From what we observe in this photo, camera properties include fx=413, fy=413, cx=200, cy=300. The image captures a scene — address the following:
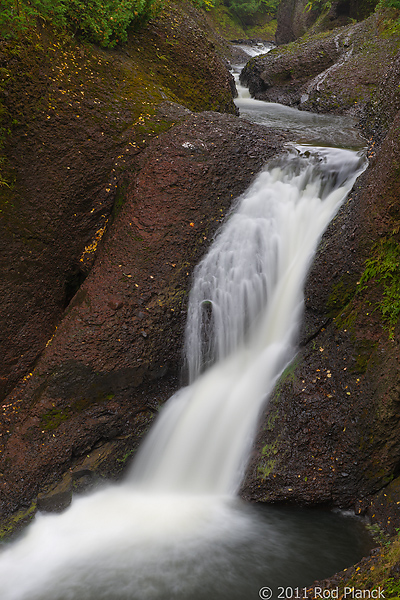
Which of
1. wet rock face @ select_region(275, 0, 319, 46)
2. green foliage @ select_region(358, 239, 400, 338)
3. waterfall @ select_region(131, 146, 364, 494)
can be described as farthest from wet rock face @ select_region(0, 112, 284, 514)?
wet rock face @ select_region(275, 0, 319, 46)

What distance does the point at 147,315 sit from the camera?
15.5 ft

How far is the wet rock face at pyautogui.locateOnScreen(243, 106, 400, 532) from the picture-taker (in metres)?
3.74

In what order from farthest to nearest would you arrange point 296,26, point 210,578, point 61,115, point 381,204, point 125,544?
point 296,26, point 61,115, point 381,204, point 125,544, point 210,578

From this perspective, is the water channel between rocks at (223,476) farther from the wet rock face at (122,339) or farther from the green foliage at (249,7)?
the green foliage at (249,7)

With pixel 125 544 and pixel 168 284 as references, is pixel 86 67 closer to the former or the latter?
pixel 168 284

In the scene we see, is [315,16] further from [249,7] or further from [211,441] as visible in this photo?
[211,441]

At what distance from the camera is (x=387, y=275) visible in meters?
3.93

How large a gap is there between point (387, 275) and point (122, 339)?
282 cm

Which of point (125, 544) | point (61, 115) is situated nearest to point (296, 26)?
point (61, 115)

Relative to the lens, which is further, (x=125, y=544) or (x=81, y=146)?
(x=81, y=146)

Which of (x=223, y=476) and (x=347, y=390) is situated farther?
(x=223, y=476)

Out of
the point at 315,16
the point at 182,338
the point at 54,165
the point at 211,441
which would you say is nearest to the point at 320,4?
the point at 315,16

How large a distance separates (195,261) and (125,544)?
3.04 meters

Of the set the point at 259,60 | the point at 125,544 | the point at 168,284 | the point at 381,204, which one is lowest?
the point at 125,544
